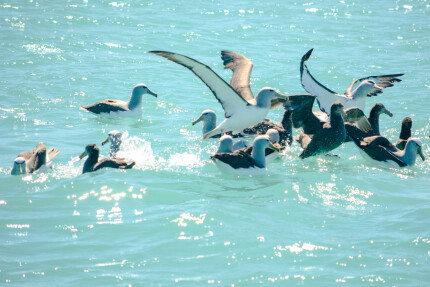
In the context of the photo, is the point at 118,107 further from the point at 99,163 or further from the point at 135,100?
the point at 99,163

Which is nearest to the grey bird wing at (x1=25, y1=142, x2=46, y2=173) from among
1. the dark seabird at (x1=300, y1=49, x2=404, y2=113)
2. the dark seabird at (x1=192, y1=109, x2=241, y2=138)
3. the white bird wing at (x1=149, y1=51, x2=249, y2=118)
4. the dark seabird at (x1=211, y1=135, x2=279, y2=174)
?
the white bird wing at (x1=149, y1=51, x2=249, y2=118)

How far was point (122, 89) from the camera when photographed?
18438 millimetres

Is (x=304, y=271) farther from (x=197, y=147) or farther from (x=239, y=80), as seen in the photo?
(x=239, y=80)

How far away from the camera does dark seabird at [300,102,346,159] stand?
12383 millimetres

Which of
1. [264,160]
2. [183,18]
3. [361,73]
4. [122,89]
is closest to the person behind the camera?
[264,160]

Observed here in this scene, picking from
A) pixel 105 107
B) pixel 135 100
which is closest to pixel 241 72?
pixel 135 100

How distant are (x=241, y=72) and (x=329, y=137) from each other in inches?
121

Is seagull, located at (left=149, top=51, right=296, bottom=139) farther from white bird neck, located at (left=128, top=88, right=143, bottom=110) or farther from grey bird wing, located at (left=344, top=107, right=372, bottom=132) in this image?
white bird neck, located at (left=128, top=88, right=143, bottom=110)

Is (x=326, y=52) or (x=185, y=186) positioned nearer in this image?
(x=185, y=186)

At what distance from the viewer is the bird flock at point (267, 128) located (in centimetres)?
1133

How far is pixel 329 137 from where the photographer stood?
12.4m

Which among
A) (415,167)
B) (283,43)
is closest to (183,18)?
(283,43)

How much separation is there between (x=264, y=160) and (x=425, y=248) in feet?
12.0

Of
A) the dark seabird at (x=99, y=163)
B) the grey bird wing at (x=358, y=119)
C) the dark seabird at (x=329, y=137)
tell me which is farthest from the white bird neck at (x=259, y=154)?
the grey bird wing at (x=358, y=119)
